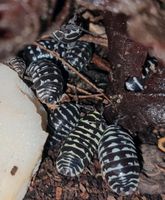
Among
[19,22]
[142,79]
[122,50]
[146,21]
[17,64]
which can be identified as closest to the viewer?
[19,22]

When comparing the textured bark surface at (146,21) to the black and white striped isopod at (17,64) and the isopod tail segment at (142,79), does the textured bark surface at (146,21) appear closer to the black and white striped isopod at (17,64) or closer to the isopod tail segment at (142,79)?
the isopod tail segment at (142,79)

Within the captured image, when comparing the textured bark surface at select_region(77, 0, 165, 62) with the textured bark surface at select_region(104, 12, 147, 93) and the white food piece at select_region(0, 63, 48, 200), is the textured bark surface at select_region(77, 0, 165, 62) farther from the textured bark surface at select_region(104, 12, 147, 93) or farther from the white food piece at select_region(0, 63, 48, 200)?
the white food piece at select_region(0, 63, 48, 200)

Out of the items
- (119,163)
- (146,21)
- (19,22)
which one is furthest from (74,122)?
(19,22)

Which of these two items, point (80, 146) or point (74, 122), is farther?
point (74, 122)

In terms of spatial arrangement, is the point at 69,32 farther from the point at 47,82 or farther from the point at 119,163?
the point at 119,163

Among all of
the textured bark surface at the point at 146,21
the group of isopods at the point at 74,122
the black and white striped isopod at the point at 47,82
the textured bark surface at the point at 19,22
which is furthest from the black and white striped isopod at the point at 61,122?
the textured bark surface at the point at 19,22

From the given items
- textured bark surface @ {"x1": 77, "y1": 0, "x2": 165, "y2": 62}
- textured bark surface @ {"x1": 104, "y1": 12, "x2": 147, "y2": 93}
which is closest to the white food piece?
textured bark surface @ {"x1": 104, "y1": 12, "x2": 147, "y2": 93}

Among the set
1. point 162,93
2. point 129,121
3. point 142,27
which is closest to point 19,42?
point 142,27
